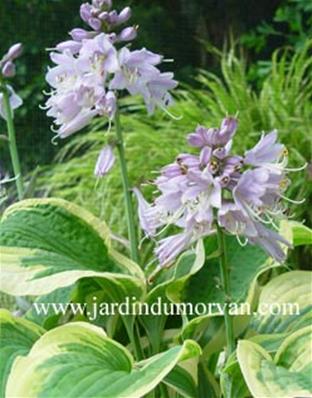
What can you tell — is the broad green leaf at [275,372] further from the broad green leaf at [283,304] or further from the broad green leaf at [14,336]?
the broad green leaf at [14,336]

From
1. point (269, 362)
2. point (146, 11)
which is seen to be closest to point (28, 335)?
point (269, 362)

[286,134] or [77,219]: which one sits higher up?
[77,219]

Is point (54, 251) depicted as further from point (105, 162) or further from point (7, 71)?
point (7, 71)

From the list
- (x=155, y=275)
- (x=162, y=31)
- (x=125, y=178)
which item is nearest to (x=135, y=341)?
(x=155, y=275)

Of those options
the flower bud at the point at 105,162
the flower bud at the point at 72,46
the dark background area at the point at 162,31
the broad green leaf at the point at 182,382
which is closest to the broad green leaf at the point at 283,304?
the broad green leaf at the point at 182,382

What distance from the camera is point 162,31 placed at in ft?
8.08

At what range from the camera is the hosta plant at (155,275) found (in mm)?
719

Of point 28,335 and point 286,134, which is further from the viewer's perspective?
point 286,134

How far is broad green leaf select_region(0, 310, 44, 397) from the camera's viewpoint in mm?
831

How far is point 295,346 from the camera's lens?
76 cm

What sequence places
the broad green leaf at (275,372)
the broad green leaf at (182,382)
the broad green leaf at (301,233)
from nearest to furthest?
the broad green leaf at (275,372)
the broad green leaf at (182,382)
the broad green leaf at (301,233)

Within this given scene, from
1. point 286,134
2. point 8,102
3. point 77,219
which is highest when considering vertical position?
point 8,102

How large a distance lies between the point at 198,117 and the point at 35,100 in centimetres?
54

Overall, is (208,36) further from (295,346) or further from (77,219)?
(295,346)
